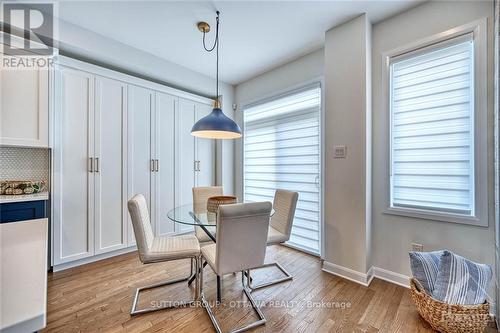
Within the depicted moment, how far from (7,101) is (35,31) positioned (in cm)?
80

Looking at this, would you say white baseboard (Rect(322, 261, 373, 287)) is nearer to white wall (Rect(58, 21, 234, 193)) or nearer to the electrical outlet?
the electrical outlet

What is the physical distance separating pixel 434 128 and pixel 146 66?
3.49 meters

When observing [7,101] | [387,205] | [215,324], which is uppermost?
[7,101]

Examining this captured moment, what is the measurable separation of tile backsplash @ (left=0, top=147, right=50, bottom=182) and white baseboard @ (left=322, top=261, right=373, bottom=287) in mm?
3432

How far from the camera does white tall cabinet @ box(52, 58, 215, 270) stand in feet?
8.02

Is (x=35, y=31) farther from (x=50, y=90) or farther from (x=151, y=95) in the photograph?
(x=151, y=95)

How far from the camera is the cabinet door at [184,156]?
3.45 meters

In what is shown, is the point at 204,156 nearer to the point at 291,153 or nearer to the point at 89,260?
the point at 291,153

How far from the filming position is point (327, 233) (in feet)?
8.21

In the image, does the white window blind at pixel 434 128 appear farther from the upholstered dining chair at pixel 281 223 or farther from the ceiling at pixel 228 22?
the upholstered dining chair at pixel 281 223

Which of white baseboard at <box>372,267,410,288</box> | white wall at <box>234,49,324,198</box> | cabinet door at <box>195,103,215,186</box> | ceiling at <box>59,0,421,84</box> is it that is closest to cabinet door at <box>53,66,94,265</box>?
ceiling at <box>59,0,421,84</box>

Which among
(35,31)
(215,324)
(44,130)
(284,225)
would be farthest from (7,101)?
(284,225)

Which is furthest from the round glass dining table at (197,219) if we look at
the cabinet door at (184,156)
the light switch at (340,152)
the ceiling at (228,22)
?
Answer: the ceiling at (228,22)

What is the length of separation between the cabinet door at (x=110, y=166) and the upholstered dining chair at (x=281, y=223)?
193cm
